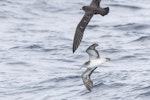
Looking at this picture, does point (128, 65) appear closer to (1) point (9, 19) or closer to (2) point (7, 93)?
(2) point (7, 93)

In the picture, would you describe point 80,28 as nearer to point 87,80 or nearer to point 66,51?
point 87,80

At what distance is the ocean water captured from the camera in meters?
16.4

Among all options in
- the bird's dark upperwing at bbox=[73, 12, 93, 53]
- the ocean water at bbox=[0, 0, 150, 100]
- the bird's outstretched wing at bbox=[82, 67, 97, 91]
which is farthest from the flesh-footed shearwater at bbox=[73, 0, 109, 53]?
the ocean water at bbox=[0, 0, 150, 100]

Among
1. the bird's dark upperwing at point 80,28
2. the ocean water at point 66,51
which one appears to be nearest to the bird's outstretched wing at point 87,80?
the bird's dark upperwing at point 80,28

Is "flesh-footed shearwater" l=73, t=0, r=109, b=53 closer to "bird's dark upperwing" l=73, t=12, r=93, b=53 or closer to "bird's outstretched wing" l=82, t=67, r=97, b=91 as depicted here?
"bird's dark upperwing" l=73, t=12, r=93, b=53

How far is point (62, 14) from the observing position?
79.0 ft

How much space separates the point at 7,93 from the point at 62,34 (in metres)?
5.11

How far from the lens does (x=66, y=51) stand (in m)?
19.6

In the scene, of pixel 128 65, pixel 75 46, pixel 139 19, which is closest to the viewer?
pixel 75 46

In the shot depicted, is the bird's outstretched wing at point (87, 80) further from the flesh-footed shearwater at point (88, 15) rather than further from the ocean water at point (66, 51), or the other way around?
the ocean water at point (66, 51)

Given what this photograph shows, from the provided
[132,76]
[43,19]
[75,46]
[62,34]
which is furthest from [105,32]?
[75,46]

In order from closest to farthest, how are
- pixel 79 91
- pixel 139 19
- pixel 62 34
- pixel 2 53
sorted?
pixel 79 91, pixel 2 53, pixel 62 34, pixel 139 19

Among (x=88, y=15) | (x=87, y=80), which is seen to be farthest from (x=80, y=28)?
(x=87, y=80)

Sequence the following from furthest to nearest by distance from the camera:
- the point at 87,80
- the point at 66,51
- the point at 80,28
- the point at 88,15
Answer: the point at 66,51 → the point at 88,15 → the point at 80,28 → the point at 87,80
